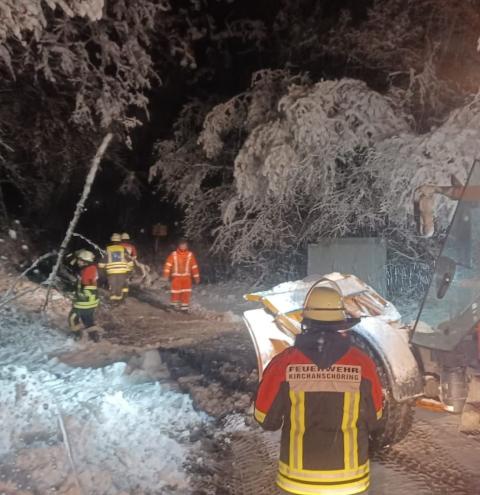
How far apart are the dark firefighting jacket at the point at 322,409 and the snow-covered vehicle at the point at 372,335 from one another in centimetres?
194

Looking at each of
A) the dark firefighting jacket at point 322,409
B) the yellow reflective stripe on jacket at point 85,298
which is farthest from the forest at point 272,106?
the dark firefighting jacket at point 322,409

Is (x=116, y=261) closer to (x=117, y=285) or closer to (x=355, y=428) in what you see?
(x=117, y=285)

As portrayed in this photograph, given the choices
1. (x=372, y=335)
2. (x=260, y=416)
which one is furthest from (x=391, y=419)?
(x=260, y=416)

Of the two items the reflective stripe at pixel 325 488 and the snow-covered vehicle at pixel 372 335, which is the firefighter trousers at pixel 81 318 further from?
the reflective stripe at pixel 325 488

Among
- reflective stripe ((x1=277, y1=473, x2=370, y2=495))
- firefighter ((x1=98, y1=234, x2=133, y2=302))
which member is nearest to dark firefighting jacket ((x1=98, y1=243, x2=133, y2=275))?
firefighter ((x1=98, y1=234, x2=133, y2=302))

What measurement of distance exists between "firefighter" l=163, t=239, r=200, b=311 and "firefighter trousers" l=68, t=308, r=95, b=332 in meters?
3.05

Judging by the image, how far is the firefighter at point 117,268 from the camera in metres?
13.8

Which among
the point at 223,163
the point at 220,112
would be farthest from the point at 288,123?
the point at 223,163

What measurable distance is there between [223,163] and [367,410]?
13569 millimetres

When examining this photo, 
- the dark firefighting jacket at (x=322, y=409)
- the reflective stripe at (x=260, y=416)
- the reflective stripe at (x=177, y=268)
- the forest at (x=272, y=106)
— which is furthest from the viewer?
the reflective stripe at (x=177, y=268)

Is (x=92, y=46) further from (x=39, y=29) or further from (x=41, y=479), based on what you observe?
(x=41, y=479)

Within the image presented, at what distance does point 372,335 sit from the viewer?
219 inches

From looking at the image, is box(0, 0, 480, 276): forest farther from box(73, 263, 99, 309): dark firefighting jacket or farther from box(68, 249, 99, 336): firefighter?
box(73, 263, 99, 309): dark firefighting jacket

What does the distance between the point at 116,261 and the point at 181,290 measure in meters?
1.49
